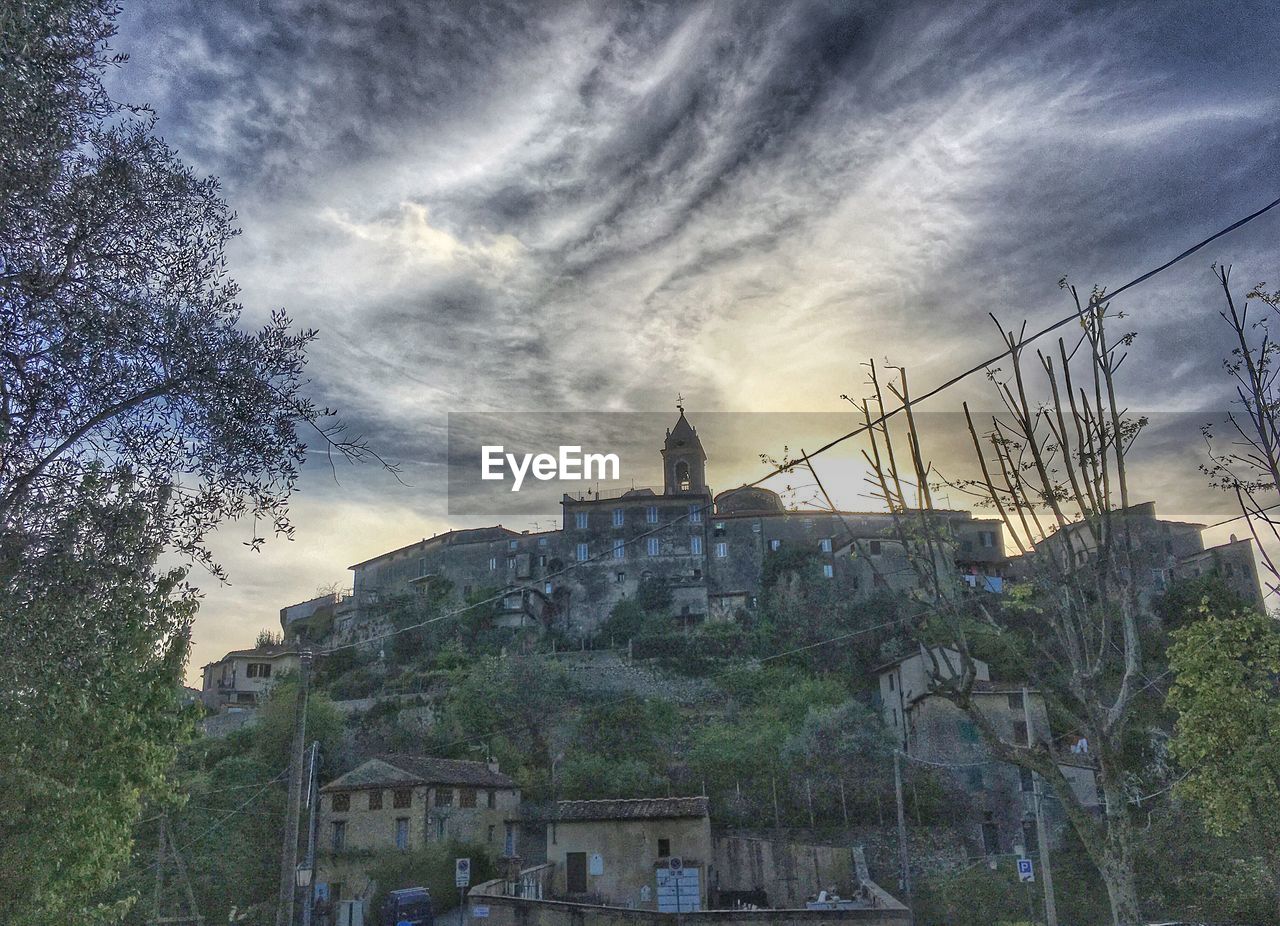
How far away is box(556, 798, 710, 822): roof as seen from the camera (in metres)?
30.8

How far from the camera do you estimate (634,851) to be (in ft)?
101

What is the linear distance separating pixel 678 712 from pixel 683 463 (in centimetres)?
2508

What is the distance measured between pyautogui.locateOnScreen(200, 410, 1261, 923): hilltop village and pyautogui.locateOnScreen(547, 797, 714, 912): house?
8 cm

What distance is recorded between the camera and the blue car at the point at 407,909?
28.8 meters

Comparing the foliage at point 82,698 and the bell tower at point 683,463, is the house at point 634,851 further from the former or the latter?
the bell tower at point 683,463

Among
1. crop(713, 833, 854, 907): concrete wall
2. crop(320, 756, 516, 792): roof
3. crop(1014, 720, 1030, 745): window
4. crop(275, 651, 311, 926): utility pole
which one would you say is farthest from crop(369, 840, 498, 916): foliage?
crop(1014, 720, 1030, 745): window

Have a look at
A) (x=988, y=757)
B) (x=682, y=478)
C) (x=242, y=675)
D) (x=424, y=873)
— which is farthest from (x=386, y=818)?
(x=682, y=478)

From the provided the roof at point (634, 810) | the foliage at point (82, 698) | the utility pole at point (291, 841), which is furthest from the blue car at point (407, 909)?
the foliage at point (82, 698)

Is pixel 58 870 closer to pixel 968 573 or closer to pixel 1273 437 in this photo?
pixel 1273 437

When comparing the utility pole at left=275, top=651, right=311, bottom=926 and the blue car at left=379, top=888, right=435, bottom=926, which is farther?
the blue car at left=379, top=888, right=435, bottom=926

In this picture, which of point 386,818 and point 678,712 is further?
point 678,712

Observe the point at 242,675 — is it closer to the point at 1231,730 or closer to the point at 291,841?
the point at 291,841

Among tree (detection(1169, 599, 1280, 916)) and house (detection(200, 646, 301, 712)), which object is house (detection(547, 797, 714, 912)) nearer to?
tree (detection(1169, 599, 1280, 916))

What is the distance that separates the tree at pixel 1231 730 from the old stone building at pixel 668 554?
1862 inches
